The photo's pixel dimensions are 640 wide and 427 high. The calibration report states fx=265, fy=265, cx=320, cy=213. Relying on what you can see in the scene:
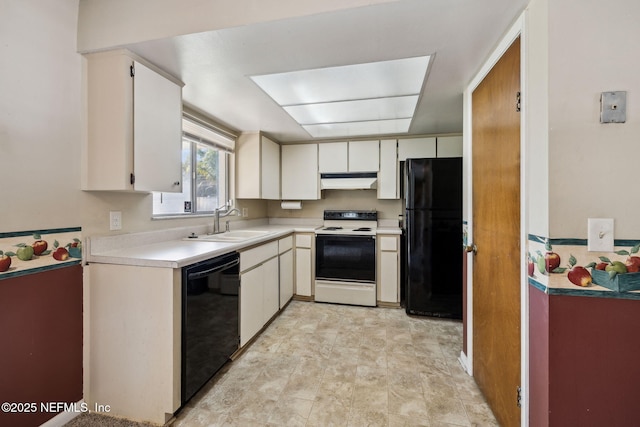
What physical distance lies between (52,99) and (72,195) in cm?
51

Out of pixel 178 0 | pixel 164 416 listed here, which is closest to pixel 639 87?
pixel 178 0

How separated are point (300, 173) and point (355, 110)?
142 cm

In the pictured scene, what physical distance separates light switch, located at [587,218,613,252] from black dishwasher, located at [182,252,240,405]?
6.12ft

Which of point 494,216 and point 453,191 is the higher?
point 453,191

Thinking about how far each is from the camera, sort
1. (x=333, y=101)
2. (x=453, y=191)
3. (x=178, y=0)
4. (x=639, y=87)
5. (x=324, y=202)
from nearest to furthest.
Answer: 1. (x=639, y=87)
2. (x=178, y=0)
3. (x=333, y=101)
4. (x=453, y=191)
5. (x=324, y=202)

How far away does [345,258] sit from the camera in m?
3.16

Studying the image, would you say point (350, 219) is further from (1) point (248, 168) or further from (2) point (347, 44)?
(2) point (347, 44)

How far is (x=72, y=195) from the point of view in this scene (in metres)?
1.51

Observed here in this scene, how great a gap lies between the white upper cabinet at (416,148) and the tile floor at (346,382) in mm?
1988

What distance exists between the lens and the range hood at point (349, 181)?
3.47m

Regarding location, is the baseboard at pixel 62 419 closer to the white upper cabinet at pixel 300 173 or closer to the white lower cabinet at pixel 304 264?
the white lower cabinet at pixel 304 264

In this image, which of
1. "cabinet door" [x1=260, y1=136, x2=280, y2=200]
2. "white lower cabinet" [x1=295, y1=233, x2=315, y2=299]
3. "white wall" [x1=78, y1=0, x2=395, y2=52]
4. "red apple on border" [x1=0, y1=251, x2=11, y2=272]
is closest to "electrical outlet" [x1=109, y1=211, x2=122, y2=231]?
"red apple on border" [x1=0, y1=251, x2=11, y2=272]

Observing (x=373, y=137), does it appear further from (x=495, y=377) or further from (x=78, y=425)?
(x=78, y=425)

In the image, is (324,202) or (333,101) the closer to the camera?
(333,101)
